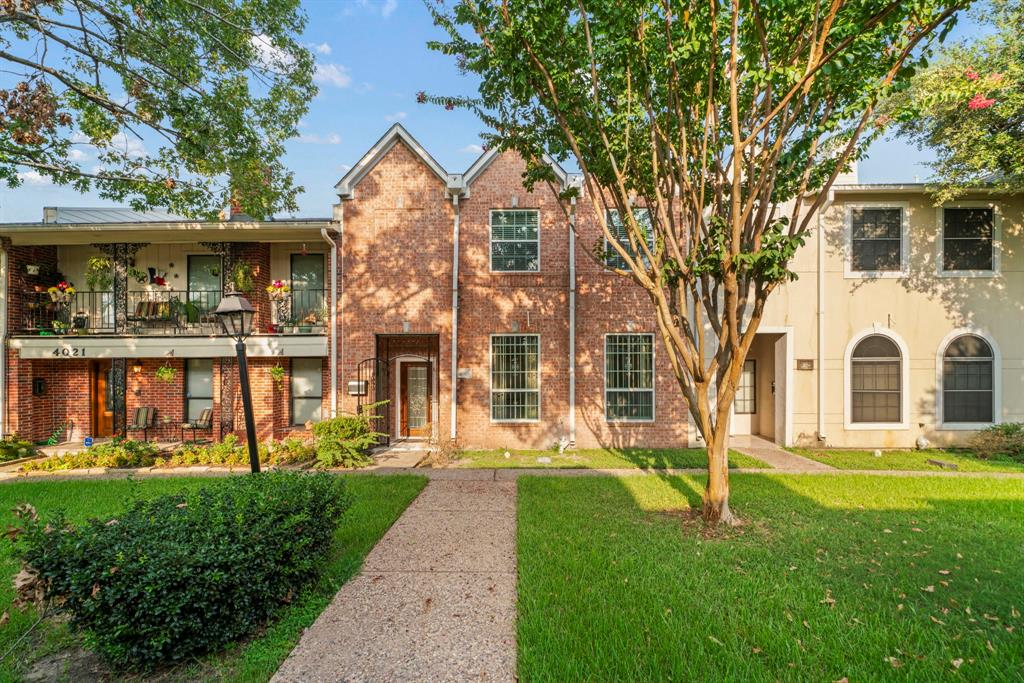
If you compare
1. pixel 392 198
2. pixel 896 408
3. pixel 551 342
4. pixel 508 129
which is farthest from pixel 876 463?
pixel 392 198

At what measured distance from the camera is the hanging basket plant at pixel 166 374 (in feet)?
35.3

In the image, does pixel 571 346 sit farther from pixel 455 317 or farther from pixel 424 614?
pixel 424 614

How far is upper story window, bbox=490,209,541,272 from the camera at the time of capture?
10648mm

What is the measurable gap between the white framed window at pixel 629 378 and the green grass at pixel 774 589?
3.88 m

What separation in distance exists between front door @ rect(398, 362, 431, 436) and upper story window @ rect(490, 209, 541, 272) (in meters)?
3.29

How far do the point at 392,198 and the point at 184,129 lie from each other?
13.7 ft

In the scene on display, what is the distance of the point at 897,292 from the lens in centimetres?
1047

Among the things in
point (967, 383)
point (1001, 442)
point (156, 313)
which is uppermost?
point (156, 313)

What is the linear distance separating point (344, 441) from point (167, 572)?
257 inches

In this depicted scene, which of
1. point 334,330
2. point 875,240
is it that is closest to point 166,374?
point 334,330

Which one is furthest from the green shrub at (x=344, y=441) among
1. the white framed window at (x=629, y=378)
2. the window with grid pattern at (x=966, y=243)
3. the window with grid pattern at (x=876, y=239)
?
Result: the window with grid pattern at (x=966, y=243)

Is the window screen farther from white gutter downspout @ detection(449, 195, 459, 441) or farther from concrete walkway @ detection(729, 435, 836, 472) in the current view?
concrete walkway @ detection(729, 435, 836, 472)

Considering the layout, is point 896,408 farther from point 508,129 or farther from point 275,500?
point 275,500

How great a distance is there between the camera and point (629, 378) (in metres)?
10.6
